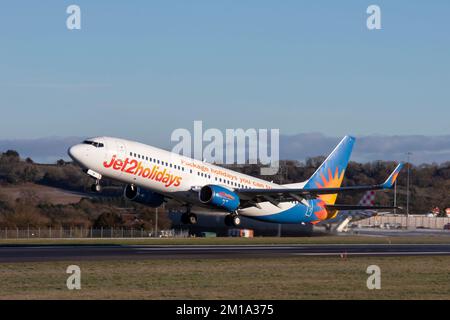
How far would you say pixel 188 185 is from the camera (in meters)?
63.7

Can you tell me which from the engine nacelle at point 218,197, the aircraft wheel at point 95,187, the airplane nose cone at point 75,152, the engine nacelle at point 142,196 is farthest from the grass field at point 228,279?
the engine nacelle at point 142,196

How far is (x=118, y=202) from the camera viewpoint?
470 ft

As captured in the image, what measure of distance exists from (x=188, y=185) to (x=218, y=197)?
2.30m

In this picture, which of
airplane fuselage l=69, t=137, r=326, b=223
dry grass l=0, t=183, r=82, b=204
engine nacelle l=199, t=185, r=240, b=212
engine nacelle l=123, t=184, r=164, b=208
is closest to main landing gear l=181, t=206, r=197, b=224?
airplane fuselage l=69, t=137, r=326, b=223

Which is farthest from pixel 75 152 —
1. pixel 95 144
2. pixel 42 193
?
pixel 42 193

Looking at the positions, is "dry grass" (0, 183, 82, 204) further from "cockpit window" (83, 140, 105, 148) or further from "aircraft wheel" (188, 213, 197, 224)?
"cockpit window" (83, 140, 105, 148)

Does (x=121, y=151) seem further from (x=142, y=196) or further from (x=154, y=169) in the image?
(x=142, y=196)

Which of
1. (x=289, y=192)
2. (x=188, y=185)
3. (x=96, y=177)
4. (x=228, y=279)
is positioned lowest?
(x=228, y=279)

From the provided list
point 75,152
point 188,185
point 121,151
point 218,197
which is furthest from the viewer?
point 218,197

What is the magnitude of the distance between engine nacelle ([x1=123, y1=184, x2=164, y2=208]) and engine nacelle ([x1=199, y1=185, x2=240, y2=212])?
3544 mm

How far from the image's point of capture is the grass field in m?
32.4
